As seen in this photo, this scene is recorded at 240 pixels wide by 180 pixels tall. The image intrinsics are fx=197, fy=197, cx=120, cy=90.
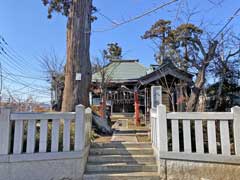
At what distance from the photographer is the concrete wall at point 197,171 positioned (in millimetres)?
3600

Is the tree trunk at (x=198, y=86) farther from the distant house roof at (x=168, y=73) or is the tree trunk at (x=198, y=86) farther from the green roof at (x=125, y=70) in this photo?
the green roof at (x=125, y=70)

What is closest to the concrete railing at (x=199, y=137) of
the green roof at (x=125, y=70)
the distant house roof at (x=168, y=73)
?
the distant house roof at (x=168, y=73)

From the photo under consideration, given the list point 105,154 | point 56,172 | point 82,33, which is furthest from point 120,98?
point 56,172

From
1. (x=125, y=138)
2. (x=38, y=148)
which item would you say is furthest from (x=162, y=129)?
(x=38, y=148)

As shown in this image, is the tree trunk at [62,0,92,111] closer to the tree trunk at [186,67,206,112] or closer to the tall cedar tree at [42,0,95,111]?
the tall cedar tree at [42,0,95,111]

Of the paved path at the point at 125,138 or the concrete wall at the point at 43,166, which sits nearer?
the concrete wall at the point at 43,166

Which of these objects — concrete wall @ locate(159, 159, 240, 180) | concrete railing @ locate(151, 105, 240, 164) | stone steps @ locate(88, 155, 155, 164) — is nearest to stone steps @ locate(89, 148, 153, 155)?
stone steps @ locate(88, 155, 155, 164)

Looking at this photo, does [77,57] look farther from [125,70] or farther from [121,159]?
[125,70]

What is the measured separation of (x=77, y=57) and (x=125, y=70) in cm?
1055

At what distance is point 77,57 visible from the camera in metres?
5.78

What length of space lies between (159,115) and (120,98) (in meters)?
10.6

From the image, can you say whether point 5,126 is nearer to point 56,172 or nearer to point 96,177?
point 56,172

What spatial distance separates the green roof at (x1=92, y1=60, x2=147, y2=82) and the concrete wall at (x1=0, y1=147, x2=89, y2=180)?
396 inches

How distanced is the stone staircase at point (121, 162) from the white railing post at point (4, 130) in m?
1.50
